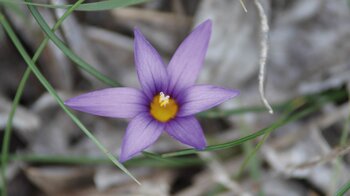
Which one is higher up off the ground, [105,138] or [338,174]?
[105,138]

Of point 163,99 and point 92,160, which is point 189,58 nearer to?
point 163,99

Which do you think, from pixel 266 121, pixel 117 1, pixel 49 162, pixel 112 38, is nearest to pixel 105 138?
pixel 49 162

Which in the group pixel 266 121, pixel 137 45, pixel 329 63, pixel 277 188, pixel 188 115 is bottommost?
pixel 277 188

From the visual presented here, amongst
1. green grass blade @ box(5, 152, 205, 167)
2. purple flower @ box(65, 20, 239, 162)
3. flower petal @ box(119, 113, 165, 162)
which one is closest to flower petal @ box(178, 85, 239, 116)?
purple flower @ box(65, 20, 239, 162)

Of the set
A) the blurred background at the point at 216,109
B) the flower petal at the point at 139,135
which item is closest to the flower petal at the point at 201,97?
the flower petal at the point at 139,135

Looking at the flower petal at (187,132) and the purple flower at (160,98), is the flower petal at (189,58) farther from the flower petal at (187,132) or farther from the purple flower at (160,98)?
the flower petal at (187,132)

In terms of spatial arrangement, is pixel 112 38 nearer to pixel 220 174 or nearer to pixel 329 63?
pixel 220 174

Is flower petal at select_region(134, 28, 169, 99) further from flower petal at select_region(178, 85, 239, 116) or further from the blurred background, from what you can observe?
the blurred background
